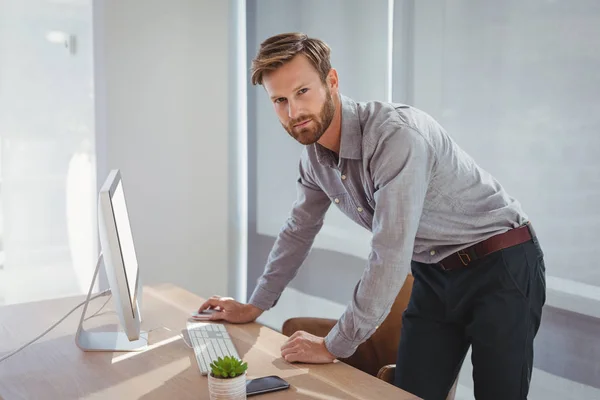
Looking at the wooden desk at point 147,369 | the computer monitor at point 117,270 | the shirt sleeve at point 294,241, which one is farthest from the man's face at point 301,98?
the wooden desk at point 147,369

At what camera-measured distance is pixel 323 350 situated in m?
1.71

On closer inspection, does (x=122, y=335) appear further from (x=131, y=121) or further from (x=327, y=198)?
(x=131, y=121)

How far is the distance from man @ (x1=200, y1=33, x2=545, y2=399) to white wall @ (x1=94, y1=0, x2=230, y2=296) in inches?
79.1

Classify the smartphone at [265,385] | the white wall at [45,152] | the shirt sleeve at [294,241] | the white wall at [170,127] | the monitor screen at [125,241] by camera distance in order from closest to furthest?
the smartphone at [265,385], the monitor screen at [125,241], the shirt sleeve at [294,241], the white wall at [45,152], the white wall at [170,127]

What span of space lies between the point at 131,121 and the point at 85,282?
89 centimetres

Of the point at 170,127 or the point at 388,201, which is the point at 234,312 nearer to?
the point at 388,201

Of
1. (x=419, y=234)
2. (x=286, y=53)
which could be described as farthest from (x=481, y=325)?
(x=286, y=53)

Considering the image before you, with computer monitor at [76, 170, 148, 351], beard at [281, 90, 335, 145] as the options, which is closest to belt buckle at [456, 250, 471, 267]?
beard at [281, 90, 335, 145]

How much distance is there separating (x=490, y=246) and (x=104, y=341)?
1060 mm

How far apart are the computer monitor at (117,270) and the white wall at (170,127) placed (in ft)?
6.00

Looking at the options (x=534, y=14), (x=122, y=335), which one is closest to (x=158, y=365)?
(x=122, y=335)

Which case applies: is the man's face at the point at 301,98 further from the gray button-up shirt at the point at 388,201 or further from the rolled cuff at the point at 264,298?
the rolled cuff at the point at 264,298

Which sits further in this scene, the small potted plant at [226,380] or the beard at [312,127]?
the beard at [312,127]

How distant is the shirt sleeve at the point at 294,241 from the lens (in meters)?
2.08
